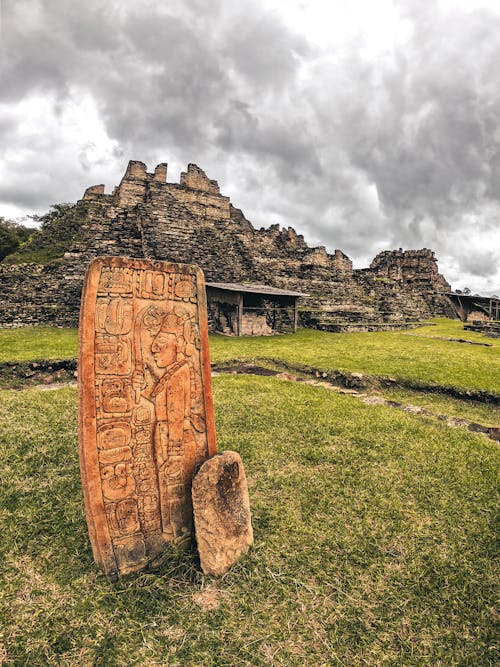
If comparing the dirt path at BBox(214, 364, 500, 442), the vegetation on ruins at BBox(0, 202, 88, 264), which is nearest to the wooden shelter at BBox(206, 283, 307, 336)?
the dirt path at BBox(214, 364, 500, 442)

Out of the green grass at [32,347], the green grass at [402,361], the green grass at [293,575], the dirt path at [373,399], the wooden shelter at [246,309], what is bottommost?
the green grass at [293,575]

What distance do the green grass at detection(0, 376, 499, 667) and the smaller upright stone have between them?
4.4 inches

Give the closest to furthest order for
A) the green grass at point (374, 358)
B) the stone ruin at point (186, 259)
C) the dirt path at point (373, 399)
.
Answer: the dirt path at point (373, 399), the green grass at point (374, 358), the stone ruin at point (186, 259)

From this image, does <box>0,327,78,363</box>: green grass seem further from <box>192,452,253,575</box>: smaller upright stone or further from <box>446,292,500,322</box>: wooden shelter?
<box>446,292,500,322</box>: wooden shelter

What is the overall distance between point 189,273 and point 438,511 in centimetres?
310

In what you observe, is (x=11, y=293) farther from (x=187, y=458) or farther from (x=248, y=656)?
(x=248, y=656)

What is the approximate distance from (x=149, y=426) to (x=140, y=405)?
0.58 ft

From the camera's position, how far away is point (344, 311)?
2200 cm

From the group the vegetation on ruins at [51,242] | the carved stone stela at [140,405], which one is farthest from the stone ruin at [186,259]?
the carved stone stela at [140,405]

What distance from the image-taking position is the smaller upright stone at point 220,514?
95.7 inches

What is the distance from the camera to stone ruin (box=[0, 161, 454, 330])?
1667 cm

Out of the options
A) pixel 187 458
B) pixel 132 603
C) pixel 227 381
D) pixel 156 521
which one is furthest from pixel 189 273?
pixel 227 381

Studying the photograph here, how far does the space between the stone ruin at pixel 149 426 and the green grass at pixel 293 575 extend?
0.80 feet

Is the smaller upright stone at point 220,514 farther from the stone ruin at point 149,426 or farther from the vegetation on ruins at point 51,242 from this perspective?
the vegetation on ruins at point 51,242
